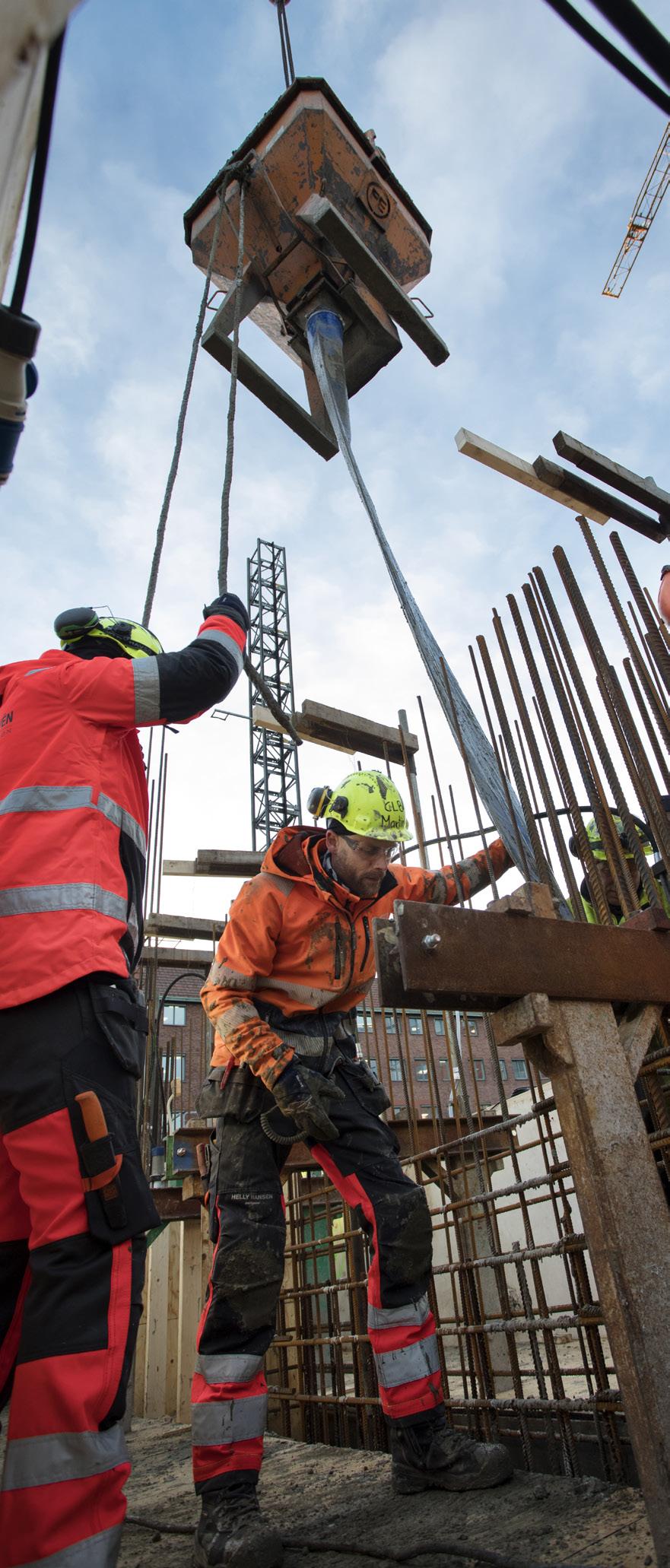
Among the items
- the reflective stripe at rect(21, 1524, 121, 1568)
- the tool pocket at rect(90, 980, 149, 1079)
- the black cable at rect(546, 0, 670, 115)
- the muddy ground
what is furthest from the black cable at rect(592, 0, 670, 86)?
the muddy ground

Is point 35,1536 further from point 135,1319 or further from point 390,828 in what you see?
point 390,828

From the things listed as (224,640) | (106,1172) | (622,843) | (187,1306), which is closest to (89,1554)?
(106,1172)

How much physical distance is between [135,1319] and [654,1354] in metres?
1.05

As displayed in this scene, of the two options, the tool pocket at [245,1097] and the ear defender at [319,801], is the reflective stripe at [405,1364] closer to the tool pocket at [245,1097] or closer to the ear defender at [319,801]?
the tool pocket at [245,1097]

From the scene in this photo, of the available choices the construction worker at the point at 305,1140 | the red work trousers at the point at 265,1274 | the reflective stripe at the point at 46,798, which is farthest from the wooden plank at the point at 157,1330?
the reflective stripe at the point at 46,798

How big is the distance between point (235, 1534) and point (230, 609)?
2.56 metres

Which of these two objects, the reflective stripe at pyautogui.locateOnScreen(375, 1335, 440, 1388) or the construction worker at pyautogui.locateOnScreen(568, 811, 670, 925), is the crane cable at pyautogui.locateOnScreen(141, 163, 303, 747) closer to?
the construction worker at pyautogui.locateOnScreen(568, 811, 670, 925)

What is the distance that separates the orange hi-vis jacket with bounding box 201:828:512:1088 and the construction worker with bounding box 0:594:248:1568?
86cm

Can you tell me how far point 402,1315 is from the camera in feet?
8.90

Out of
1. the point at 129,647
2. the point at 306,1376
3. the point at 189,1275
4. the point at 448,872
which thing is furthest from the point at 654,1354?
the point at 189,1275

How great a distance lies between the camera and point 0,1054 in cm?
182

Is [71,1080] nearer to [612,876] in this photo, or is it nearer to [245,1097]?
[245,1097]

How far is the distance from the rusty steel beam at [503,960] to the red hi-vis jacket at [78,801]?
643 mm

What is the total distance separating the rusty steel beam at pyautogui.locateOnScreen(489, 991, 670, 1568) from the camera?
5.62 feet
